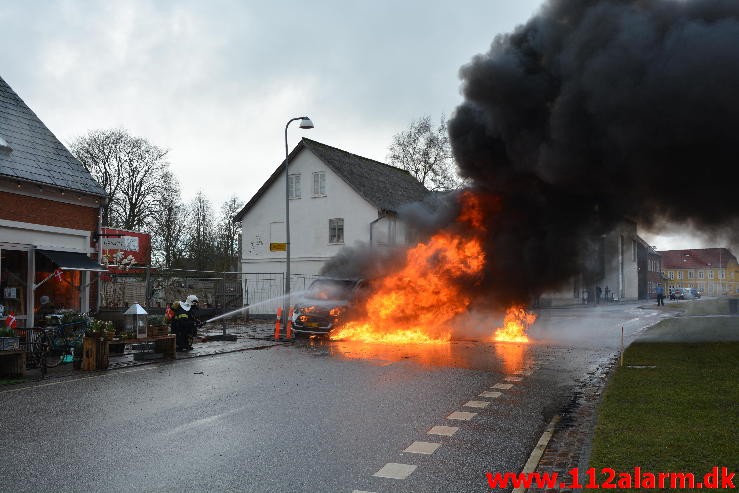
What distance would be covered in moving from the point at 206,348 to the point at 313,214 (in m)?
18.0

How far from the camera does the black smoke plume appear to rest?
38.7 feet

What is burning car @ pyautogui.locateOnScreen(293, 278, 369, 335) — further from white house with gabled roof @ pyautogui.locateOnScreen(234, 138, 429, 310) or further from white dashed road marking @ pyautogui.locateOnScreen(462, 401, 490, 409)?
white house with gabled roof @ pyautogui.locateOnScreen(234, 138, 429, 310)

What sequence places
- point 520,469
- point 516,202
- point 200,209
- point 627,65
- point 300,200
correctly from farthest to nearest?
point 200,209
point 300,200
point 516,202
point 627,65
point 520,469

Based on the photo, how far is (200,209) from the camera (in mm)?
53906

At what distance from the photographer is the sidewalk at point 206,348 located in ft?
37.6

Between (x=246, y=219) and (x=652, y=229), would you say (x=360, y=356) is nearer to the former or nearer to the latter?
(x=652, y=229)

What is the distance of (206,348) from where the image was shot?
15992 mm

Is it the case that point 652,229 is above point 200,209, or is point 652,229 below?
below

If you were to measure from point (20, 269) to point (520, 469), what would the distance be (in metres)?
13.9

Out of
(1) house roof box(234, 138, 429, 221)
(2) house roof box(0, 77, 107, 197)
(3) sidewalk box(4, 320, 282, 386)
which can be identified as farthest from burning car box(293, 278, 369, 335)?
(1) house roof box(234, 138, 429, 221)

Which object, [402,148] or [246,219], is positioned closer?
[246,219]

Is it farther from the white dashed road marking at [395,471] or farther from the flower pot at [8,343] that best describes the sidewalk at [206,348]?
the white dashed road marking at [395,471]

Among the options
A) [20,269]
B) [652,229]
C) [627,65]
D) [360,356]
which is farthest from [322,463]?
[20,269]

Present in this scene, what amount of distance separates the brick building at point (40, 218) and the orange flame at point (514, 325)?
11.6 metres
